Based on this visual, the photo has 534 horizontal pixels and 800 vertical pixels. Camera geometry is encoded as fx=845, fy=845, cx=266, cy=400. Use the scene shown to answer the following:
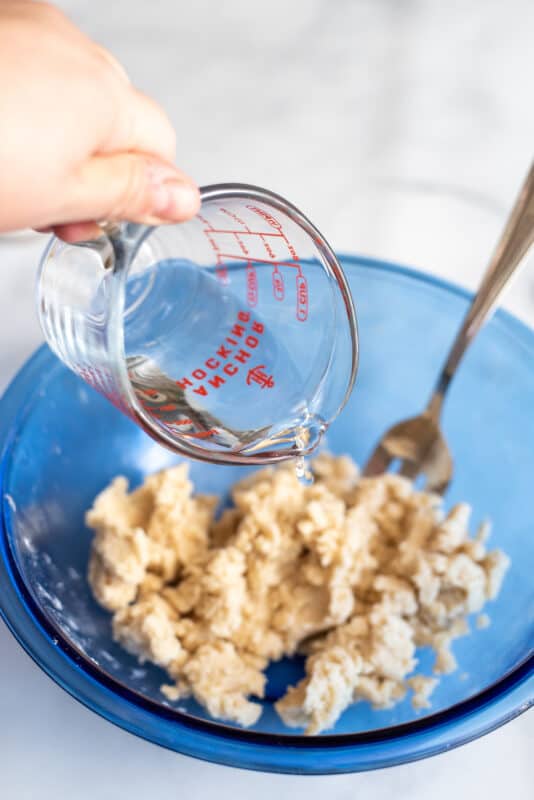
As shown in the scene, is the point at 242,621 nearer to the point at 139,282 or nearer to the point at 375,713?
the point at 375,713

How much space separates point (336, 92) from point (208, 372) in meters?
0.77

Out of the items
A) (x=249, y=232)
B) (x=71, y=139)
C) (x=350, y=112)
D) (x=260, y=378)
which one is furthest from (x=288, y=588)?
(x=350, y=112)

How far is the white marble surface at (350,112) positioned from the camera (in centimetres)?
116

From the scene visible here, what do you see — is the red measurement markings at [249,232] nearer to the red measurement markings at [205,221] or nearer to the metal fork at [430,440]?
the red measurement markings at [205,221]

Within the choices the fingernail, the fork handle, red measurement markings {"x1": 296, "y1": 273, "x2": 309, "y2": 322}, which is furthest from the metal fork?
the fingernail

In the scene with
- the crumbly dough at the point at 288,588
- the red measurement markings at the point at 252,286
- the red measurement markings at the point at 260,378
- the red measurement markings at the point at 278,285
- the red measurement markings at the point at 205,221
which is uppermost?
the red measurement markings at the point at 205,221

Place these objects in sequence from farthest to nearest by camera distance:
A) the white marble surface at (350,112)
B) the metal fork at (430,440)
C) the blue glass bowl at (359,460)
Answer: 1. the white marble surface at (350,112)
2. the metal fork at (430,440)
3. the blue glass bowl at (359,460)

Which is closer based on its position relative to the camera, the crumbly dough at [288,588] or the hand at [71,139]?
the hand at [71,139]

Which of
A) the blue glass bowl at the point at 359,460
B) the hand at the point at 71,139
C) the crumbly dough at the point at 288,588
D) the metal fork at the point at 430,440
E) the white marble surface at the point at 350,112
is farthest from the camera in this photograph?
the white marble surface at the point at 350,112

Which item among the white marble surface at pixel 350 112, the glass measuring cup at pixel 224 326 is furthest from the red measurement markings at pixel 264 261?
the white marble surface at pixel 350 112

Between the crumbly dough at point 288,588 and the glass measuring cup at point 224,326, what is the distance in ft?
0.45

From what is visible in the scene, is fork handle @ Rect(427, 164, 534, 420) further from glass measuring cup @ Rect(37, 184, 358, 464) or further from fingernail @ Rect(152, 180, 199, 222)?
fingernail @ Rect(152, 180, 199, 222)

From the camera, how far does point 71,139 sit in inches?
19.8

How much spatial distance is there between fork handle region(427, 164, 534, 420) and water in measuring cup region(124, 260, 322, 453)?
0.23 m
